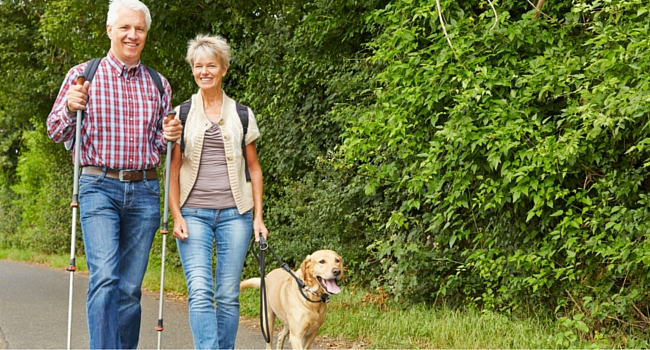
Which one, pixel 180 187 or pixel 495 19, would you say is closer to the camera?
pixel 180 187

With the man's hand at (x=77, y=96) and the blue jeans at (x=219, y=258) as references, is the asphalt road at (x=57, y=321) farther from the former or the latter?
the man's hand at (x=77, y=96)

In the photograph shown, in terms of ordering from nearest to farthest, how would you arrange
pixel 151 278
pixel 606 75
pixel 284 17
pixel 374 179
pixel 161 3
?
pixel 606 75
pixel 374 179
pixel 284 17
pixel 161 3
pixel 151 278

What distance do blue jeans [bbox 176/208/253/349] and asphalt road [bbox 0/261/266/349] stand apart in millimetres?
2554

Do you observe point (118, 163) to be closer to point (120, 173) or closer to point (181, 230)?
point (120, 173)

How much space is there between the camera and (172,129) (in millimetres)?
4762

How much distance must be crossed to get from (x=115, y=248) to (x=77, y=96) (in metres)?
0.96

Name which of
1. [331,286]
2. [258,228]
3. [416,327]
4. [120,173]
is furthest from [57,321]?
[120,173]

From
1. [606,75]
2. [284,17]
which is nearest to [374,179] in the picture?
[606,75]

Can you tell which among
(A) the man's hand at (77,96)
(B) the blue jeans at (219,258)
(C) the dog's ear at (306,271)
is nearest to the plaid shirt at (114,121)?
(A) the man's hand at (77,96)

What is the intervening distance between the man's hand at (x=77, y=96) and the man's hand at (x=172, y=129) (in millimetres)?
518

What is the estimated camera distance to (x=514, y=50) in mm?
6859

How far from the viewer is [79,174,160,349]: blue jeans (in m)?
4.57

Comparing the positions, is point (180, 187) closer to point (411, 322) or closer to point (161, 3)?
point (411, 322)

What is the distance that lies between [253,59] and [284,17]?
2.97 feet
